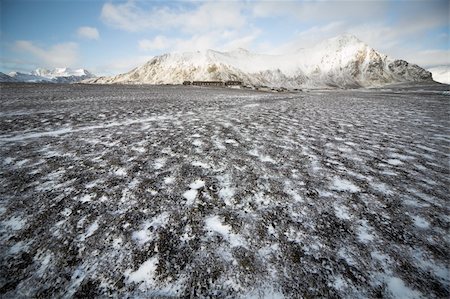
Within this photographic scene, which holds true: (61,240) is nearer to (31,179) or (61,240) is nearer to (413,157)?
(31,179)

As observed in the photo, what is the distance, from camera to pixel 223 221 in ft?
6.23

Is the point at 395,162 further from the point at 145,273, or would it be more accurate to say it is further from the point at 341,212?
the point at 145,273

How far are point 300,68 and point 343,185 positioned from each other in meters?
169

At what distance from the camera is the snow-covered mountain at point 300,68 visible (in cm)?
14562

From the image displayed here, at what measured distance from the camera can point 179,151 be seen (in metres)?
3.46

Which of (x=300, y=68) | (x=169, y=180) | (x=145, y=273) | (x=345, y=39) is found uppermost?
(x=345, y=39)

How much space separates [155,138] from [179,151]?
3.03ft

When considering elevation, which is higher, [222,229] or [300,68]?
[300,68]

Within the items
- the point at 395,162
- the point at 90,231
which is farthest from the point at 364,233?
the point at 90,231

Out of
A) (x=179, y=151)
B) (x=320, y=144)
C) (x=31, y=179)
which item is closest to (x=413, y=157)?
(x=320, y=144)

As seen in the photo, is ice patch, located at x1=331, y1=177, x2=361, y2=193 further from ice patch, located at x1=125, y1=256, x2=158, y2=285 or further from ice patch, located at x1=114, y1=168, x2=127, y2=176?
ice patch, located at x1=114, y1=168, x2=127, y2=176

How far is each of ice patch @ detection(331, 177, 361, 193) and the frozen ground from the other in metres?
0.01

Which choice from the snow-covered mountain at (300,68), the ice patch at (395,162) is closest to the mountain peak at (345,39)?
the snow-covered mountain at (300,68)

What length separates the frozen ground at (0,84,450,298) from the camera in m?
1.36
